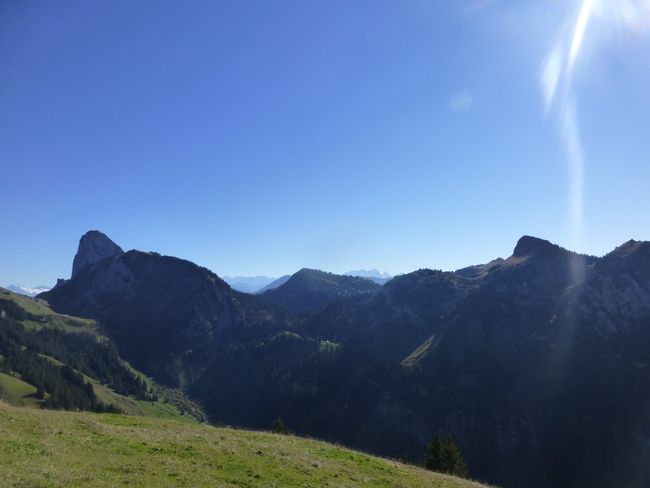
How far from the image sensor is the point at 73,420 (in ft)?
109

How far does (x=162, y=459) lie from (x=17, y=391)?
201m

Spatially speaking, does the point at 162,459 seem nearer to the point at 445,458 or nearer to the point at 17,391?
the point at 445,458

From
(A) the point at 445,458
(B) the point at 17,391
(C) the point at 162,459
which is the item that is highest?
(C) the point at 162,459

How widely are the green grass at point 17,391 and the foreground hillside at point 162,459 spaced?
173896 millimetres

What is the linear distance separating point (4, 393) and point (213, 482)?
198 meters

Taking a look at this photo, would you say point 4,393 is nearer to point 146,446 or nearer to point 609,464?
point 146,446

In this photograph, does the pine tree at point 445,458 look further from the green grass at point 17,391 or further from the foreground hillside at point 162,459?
the green grass at point 17,391

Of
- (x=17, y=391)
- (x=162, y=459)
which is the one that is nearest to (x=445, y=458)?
(x=162, y=459)

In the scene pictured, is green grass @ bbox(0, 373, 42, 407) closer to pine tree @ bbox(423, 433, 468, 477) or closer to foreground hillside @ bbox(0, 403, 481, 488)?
pine tree @ bbox(423, 433, 468, 477)

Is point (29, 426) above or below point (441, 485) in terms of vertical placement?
above

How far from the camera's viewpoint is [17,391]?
178 meters

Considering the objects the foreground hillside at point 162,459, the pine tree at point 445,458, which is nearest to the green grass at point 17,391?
the pine tree at point 445,458

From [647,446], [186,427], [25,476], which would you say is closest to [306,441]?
[186,427]

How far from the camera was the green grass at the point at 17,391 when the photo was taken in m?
169
